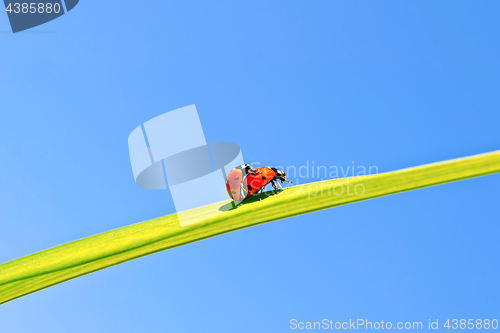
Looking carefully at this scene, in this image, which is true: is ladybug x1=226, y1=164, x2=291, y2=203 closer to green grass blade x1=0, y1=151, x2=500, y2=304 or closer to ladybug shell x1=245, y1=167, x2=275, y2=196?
ladybug shell x1=245, y1=167, x2=275, y2=196

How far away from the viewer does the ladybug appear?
6.40ft

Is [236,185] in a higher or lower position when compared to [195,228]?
higher

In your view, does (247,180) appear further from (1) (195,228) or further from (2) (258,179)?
(1) (195,228)

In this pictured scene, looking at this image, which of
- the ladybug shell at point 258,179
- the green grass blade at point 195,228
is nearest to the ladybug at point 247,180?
the ladybug shell at point 258,179

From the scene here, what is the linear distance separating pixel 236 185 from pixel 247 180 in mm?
76

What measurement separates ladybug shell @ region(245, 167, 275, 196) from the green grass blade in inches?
22.7

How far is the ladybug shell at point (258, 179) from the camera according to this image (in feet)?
6.59

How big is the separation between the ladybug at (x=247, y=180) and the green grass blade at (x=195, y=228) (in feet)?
1.61

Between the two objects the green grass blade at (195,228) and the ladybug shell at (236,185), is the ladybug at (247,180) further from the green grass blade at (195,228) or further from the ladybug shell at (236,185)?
the green grass blade at (195,228)

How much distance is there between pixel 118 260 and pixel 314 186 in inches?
31.3

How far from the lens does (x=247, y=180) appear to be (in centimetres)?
202

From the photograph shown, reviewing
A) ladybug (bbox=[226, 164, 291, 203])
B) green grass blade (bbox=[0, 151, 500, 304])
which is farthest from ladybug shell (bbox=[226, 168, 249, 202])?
green grass blade (bbox=[0, 151, 500, 304])

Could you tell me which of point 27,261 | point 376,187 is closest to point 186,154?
point 27,261

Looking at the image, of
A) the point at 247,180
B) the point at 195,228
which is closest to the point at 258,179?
the point at 247,180
